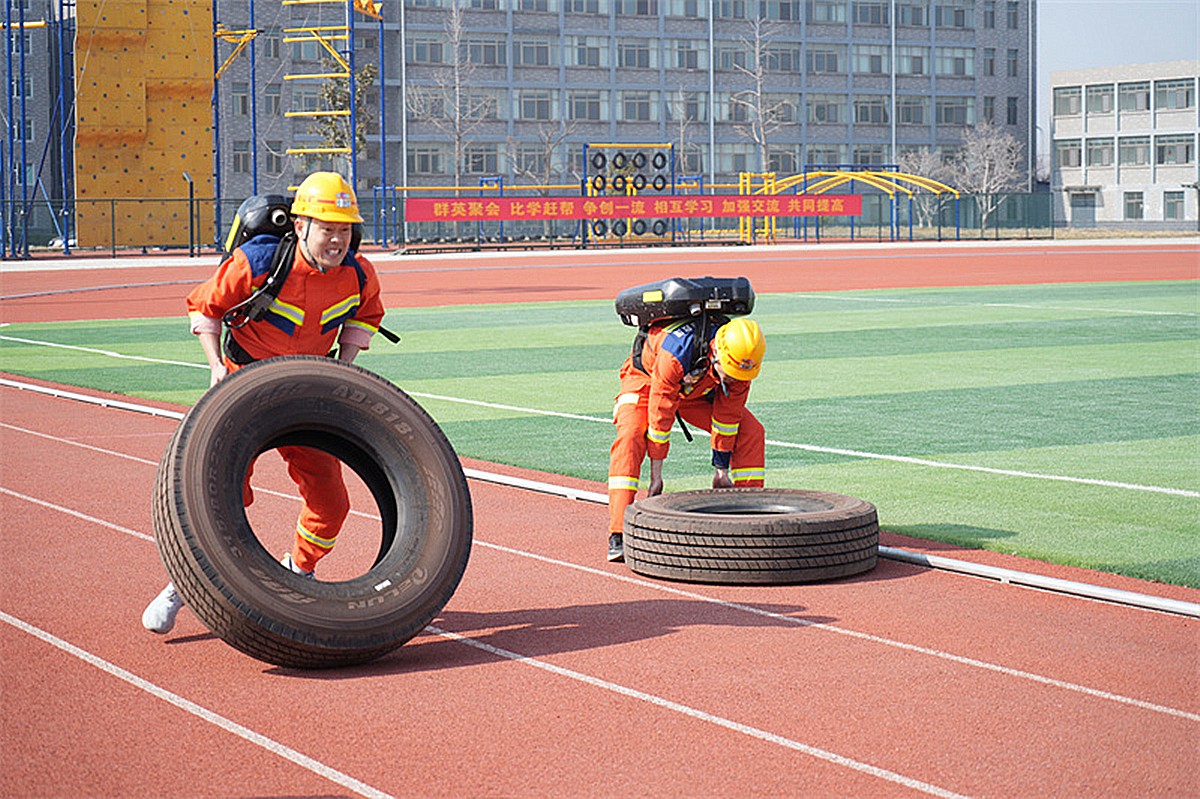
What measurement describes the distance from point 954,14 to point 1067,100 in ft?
38.8

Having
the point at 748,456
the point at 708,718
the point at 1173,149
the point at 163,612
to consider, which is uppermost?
the point at 1173,149

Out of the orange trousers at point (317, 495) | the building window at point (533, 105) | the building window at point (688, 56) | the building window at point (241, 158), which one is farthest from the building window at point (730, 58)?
the orange trousers at point (317, 495)

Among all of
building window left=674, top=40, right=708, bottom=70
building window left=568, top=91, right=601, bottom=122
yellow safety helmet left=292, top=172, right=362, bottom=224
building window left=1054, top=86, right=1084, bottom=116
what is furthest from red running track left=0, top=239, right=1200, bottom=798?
building window left=1054, top=86, right=1084, bottom=116

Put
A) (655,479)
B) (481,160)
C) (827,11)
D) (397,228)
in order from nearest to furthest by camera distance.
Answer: (655,479) < (397,228) < (481,160) < (827,11)

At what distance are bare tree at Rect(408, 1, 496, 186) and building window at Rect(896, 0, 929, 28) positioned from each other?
30.0m

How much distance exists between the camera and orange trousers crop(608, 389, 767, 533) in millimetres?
8992

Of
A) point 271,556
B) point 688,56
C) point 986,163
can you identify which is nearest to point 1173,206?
point 986,163

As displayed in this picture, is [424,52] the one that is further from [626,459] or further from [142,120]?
[626,459]

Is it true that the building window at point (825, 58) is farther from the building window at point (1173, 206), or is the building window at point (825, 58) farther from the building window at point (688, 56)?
the building window at point (1173, 206)

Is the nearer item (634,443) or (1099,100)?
(634,443)

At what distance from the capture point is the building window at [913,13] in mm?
111500

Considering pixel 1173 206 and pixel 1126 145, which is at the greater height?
pixel 1126 145

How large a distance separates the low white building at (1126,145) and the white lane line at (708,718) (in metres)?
105

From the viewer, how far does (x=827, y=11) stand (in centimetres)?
10975
